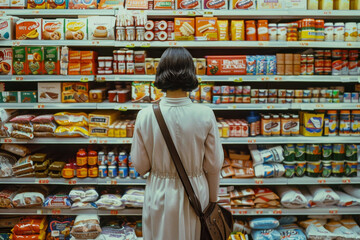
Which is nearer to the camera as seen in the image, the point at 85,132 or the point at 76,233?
the point at 76,233

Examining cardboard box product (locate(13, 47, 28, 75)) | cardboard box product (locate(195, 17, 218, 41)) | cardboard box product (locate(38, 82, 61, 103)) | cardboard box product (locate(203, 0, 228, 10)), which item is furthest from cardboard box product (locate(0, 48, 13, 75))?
cardboard box product (locate(203, 0, 228, 10))

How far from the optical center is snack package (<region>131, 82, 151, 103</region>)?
3525 mm

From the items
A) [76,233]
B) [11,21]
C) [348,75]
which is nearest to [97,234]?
[76,233]

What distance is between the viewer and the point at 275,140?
358 cm

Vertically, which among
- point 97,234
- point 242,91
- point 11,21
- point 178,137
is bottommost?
point 97,234

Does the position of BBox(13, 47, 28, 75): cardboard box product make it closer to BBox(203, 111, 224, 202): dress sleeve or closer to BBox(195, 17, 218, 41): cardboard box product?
BBox(195, 17, 218, 41): cardboard box product

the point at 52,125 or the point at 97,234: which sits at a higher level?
the point at 52,125

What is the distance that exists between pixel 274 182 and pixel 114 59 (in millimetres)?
2159

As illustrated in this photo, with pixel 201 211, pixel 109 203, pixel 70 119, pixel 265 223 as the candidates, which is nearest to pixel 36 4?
pixel 70 119

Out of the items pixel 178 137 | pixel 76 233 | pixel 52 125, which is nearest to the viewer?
pixel 178 137

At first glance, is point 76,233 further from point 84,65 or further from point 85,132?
point 84,65

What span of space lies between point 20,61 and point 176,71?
2.25m

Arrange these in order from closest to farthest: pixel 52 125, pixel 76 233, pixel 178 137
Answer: pixel 178 137 < pixel 76 233 < pixel 52 125

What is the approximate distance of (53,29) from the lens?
3543 millimetres
